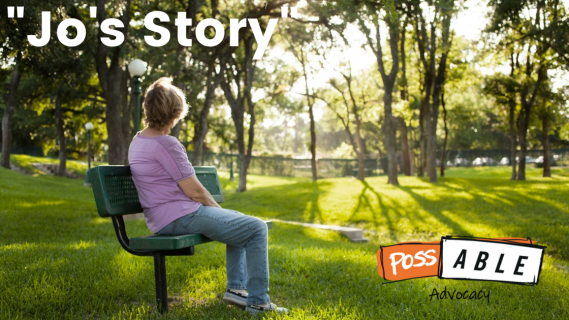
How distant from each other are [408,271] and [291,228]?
7277 mm

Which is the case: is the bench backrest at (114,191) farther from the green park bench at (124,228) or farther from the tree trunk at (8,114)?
the tree trunk at (8,114)

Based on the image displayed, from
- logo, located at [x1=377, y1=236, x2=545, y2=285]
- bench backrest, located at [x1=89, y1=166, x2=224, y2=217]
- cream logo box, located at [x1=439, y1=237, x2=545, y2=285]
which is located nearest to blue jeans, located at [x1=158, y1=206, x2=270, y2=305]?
bench backrest, located at [x1=89, y1=166, x2=224, y2=217]

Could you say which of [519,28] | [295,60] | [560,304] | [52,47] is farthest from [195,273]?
[295,60]

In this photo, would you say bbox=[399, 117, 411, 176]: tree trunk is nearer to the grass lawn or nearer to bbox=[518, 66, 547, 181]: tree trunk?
bbox=[518, 66, 547, 181]: tree trunk

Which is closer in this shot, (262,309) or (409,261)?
(262,309)

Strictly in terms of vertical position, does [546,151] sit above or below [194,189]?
above

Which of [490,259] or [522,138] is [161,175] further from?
[522,138]

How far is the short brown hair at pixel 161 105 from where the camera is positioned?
4.10m

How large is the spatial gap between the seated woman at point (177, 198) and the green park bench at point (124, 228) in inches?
5.9

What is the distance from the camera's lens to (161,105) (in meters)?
4.09

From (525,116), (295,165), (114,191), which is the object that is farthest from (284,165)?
(114,191)

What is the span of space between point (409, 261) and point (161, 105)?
2946mm

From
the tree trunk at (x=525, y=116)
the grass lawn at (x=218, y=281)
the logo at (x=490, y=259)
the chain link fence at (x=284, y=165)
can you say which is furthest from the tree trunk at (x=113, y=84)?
the chain link fence at (x=284, y=165)

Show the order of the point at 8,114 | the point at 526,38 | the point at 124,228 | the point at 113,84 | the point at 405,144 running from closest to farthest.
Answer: the point at 124,228
the point at 113,84
the point at 526,38
the point at 8,114
the point at 405,144
